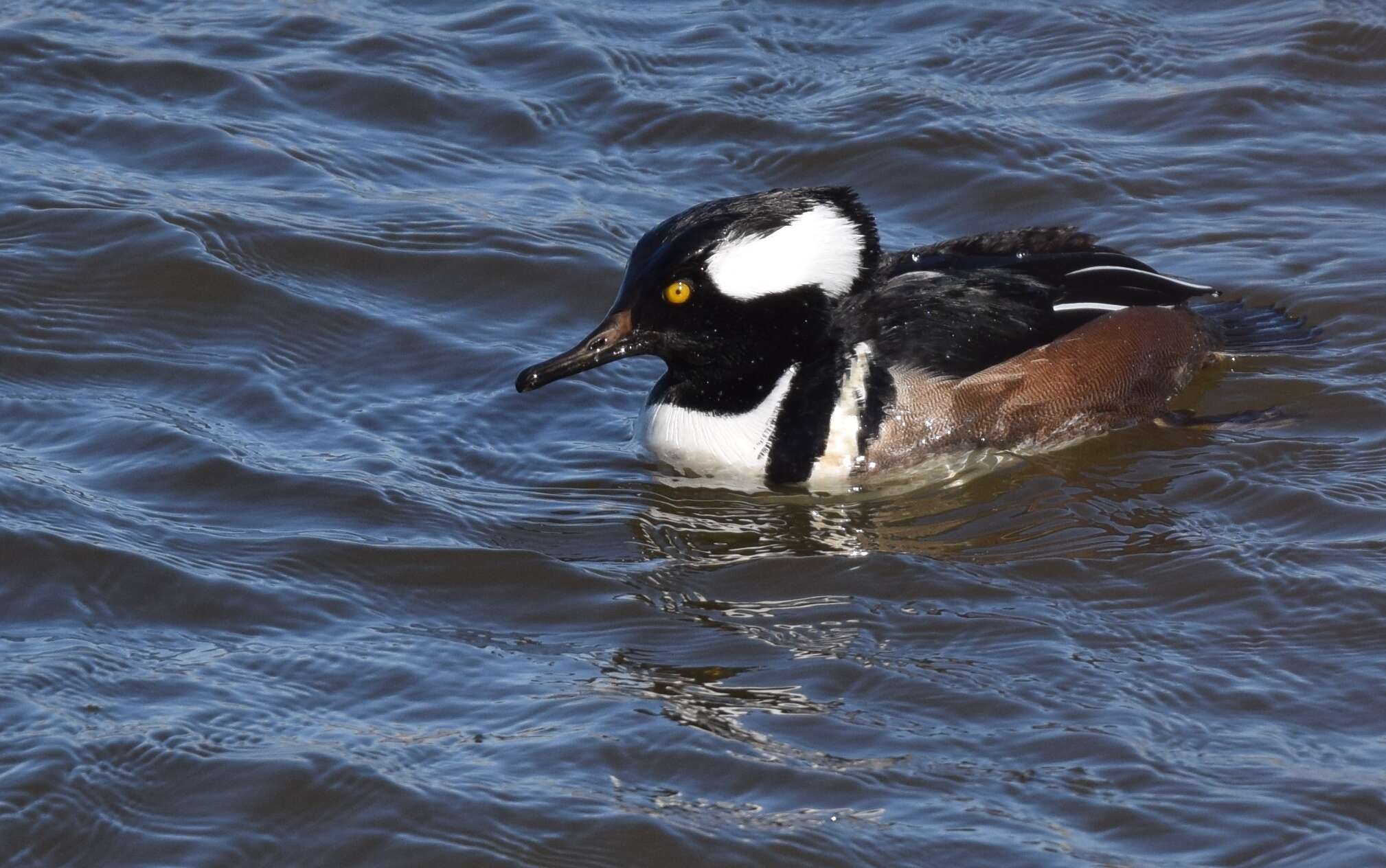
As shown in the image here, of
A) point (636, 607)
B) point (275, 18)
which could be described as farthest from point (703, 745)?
point (275, 18)

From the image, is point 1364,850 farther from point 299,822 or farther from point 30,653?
point 30,653

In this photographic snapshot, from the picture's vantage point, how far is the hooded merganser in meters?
7.07

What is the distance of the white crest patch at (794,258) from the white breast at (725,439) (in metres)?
0.37

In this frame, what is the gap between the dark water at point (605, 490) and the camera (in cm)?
A: 514

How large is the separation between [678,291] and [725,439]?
0.62 meters

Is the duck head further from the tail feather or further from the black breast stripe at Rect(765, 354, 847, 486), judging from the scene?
the tail feather

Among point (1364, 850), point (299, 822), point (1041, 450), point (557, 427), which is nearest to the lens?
point (1364, 850)

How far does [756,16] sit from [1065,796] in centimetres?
706

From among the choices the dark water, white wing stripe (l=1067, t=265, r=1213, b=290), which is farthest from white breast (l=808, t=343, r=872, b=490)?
white wing stripe (l=1067, t=265, r=1213, b=290)

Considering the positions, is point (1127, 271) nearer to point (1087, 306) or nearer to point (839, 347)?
point (1087, 306)

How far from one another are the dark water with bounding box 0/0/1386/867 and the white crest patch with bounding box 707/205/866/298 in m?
0.84

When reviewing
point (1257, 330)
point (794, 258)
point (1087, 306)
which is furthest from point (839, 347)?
point (1257, 330)

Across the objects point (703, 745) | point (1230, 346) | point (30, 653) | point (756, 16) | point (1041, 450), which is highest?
point (756, 16)

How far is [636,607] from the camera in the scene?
6305 mm
